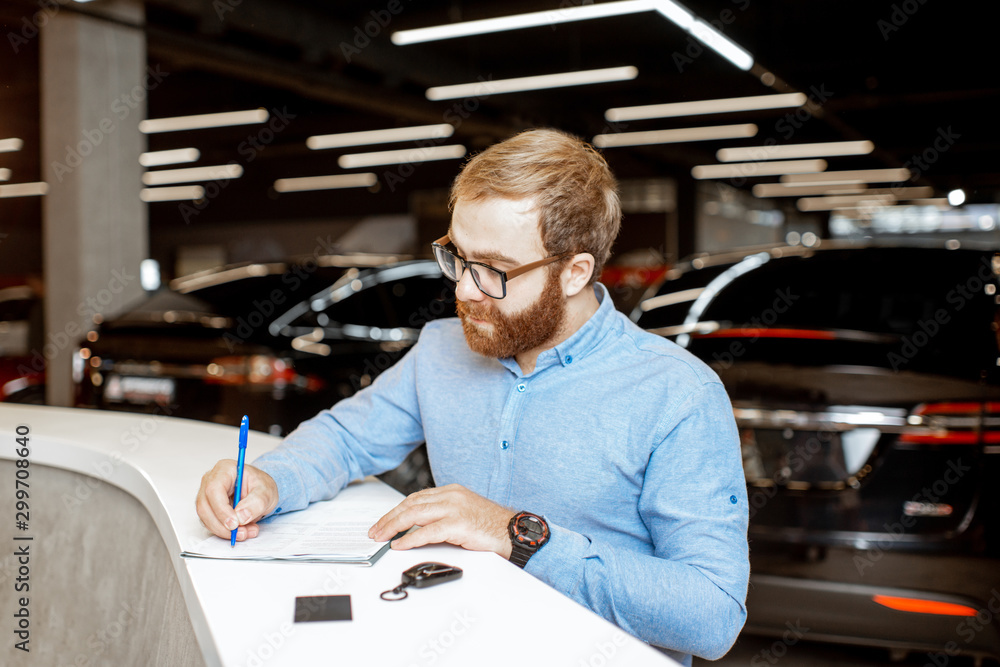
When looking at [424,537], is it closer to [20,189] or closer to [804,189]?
[20,189]

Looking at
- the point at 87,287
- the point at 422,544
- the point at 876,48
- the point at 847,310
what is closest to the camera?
the point at 422,544

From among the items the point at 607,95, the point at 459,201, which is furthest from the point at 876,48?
the point at 459,201

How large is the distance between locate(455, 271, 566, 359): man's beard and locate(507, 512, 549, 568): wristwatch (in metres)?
0.39

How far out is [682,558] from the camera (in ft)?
4.53

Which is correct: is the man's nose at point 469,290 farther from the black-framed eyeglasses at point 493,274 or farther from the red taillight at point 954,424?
the red taillight at point 954,424

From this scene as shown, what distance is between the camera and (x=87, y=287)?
6816 millimetres

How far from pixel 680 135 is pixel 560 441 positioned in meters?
12.0

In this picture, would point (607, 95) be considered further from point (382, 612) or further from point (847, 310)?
point (382, 612)

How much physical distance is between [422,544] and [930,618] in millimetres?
1638

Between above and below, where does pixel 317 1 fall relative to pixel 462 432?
above

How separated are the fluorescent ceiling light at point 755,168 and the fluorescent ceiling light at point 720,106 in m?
6.64

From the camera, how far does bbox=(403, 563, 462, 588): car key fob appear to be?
43.9 inches

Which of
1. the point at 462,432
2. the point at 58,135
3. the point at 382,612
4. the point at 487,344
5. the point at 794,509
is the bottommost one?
the point at 794,509

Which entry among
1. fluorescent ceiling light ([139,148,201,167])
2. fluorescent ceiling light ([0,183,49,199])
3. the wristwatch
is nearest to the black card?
the wristwatch
